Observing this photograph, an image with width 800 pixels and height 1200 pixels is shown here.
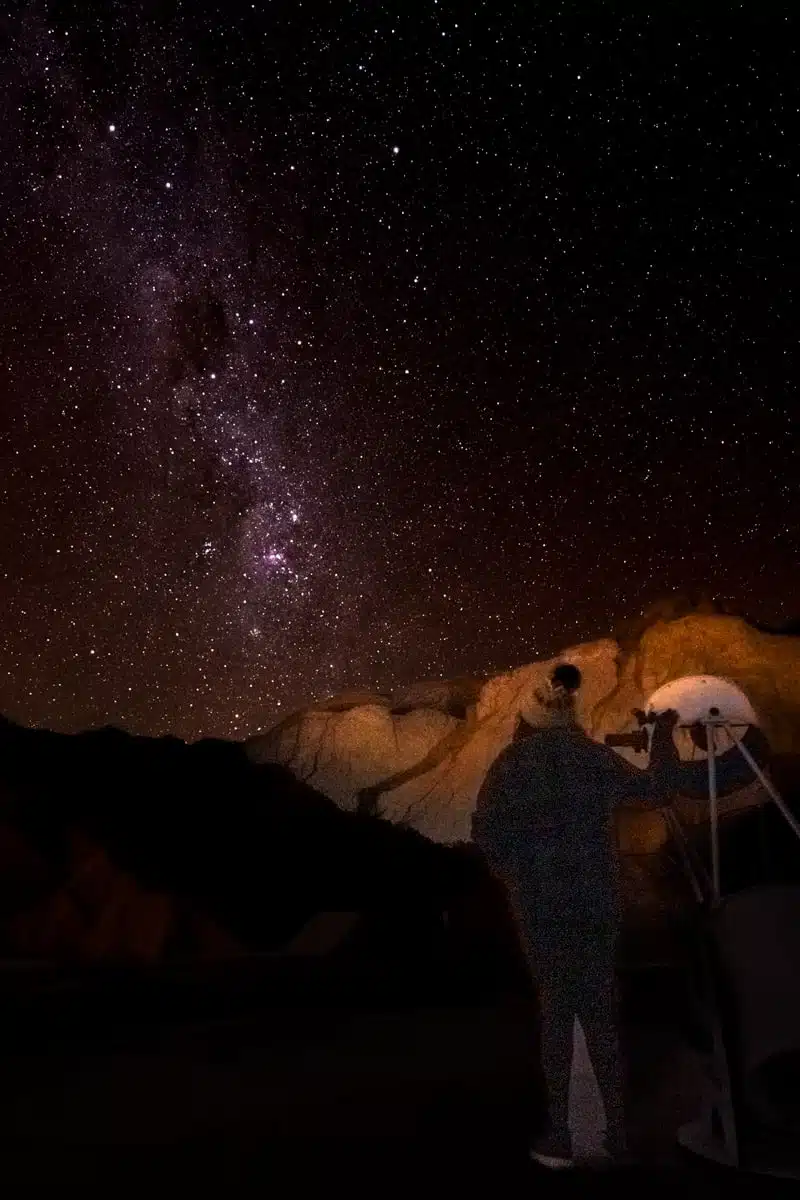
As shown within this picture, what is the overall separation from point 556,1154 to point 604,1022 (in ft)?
1.36

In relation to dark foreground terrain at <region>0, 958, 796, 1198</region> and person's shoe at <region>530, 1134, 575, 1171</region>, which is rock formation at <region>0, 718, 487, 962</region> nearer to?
dark foreground terrain at <region>0, 958, 796, 1198</region>

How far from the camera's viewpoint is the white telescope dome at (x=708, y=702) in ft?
15.1

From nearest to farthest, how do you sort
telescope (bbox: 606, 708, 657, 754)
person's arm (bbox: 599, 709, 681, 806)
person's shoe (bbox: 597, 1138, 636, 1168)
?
1. person's shoe (bbox: 597, 1138, 636, 1168)
2. person's arm (bbox: 599, 709, 681, 806)
3. telescope (bbox: 606, 708, 657, 754)

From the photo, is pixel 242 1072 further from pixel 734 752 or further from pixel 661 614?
pixel 661 614

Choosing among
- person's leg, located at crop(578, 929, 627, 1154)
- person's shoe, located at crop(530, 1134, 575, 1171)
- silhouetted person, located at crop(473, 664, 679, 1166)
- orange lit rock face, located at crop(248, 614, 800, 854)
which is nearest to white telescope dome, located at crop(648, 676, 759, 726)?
silhouetted person, located at crop(473, 664, 679, 1166)

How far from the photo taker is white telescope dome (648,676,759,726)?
4617 mm

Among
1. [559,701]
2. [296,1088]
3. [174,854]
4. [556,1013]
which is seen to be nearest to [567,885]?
[556,1013]

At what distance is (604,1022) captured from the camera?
12.0 ft

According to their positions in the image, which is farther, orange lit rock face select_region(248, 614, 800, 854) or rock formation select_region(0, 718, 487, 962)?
orange lit rock face select_region(248, 614, 800, 854)

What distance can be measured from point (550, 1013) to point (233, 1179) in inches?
41.8

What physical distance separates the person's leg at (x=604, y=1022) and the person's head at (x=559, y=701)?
646 mm

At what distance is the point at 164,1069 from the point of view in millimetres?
6023

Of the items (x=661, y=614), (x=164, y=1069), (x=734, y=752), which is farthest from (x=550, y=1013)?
(x=661, y=614)

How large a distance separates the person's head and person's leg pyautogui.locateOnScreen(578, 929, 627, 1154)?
25.4 inches
